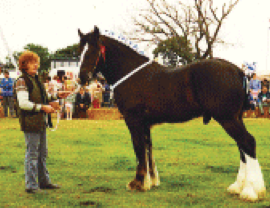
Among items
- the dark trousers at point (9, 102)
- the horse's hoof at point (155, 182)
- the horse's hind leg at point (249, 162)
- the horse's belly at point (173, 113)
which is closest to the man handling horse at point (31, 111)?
the horse's belly at point (173, 113)

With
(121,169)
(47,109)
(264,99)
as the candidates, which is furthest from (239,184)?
(264,99)

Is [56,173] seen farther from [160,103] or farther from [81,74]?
[160,103]

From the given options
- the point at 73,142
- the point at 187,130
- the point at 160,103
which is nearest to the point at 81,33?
the point at 160,103

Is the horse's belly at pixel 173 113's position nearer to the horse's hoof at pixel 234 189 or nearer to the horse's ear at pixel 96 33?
the horse's hoof at pixel 234 189

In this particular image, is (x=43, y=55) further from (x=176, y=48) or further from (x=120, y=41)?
(x=120, y=41)

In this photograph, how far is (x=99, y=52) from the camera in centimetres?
571

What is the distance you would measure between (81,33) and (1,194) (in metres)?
2.61

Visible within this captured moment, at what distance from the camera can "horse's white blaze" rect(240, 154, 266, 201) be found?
195 inches

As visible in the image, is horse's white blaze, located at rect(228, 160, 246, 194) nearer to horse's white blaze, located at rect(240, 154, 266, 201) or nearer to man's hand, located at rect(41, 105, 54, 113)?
horse's white blaze, located at rect(240, 154, 266, 201)

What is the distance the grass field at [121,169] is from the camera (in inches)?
197

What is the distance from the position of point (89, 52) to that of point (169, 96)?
4.51 ft

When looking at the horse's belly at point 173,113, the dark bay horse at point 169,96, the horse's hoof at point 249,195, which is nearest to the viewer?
the horse's hoof at point 249,195

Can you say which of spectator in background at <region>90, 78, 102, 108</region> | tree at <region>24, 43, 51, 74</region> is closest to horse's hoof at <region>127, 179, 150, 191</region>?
spectator in background at <region>90, 78, 102, 108</region>

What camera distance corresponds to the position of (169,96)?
5.40 meters
